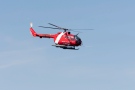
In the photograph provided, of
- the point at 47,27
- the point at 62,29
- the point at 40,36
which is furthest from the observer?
the point at 40,36

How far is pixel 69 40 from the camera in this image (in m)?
170

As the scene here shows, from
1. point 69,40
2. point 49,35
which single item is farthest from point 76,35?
point 49,35

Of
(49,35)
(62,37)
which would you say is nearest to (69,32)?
(62,37)

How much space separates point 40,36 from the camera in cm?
19200

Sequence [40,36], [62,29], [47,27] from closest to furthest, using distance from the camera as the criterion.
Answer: [47,27], [62,29], [40,36]

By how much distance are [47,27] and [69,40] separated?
37.4 ft

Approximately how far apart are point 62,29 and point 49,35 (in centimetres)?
1224

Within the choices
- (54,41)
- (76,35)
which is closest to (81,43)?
(76,35)

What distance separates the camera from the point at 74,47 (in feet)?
543

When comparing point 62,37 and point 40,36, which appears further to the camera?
point 40,36

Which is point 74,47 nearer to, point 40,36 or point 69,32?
point 69,32

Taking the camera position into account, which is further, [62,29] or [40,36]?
[40,36]

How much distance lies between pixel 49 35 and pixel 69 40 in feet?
65.1

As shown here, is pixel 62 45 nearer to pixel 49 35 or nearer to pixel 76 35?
pixel 76 35
